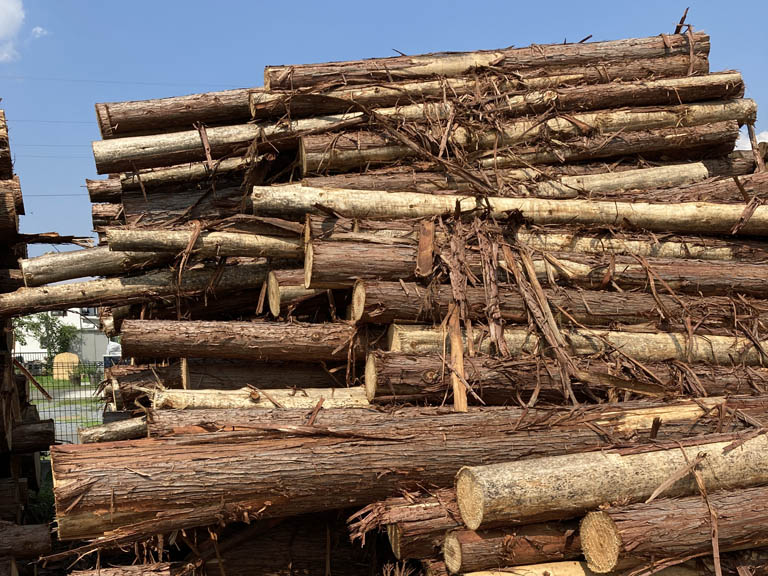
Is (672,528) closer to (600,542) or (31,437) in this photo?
(600,542)

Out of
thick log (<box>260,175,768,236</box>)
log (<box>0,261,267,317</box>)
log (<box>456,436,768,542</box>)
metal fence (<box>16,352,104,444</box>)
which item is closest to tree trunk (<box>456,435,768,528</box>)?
log (<box>456,436,768,542</box>)

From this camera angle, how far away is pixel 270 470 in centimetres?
480

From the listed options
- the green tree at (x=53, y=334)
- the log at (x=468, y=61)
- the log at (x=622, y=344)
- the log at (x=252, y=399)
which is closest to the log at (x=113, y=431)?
the log at (x=252, y=399)

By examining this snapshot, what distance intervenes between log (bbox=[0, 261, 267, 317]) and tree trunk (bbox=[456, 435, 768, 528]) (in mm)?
3324

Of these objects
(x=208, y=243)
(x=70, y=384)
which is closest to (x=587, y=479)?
(x=208, y=243)

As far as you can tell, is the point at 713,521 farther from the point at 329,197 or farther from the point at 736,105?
the point at 736,105

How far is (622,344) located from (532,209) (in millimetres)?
1575

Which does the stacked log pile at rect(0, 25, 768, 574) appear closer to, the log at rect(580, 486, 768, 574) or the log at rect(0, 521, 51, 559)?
the log at rect(580, 486, 768, 574)

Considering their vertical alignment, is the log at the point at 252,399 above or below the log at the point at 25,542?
above

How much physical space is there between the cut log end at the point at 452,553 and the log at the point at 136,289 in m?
3.40

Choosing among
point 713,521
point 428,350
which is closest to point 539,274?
point 428,350

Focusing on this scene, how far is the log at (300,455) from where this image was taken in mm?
4531

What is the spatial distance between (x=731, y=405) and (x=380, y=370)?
9.16 ft

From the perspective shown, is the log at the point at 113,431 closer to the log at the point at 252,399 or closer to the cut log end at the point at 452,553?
the log at the point at 252,399
